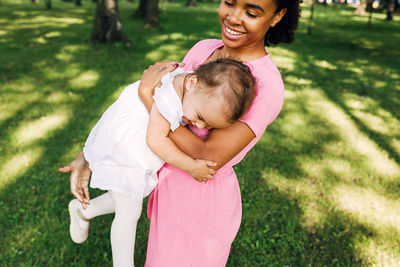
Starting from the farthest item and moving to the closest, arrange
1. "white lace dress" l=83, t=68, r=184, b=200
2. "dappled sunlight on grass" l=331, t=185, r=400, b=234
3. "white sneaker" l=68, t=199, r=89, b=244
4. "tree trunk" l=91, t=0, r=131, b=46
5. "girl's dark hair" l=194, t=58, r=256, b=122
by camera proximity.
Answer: "tree trunk" l=91, t=0, r=131, b=46 < "dappled sunlight on grass" l=331, t=185, r=400, b=234 < "white sneaker" l=68, t=199, r=89, b=244 < "white lace dress" l=83, t=68, r=184, b=200 < "girl's dark hair" l=194, t=58, r=256, b=122

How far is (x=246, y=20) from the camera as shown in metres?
1.67

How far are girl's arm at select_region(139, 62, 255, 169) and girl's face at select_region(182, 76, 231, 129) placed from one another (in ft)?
0.17

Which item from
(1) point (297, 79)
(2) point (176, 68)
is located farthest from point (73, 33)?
(2) point (176, 68)

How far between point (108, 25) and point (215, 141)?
8.42m

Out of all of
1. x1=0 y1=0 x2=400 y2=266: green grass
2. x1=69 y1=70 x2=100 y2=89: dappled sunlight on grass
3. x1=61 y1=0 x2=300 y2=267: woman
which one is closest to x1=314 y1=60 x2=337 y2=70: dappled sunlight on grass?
x1=0 y1=0 x2=400 y2=266: green grass

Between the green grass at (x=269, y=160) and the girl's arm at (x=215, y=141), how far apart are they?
174 centimetres

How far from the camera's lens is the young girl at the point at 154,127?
1561mm

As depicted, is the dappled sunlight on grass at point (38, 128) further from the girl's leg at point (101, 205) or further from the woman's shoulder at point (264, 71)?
the woman's shoulder at point (264, 71)

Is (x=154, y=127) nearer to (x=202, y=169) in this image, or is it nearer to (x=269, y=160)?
(x=202, y=169)

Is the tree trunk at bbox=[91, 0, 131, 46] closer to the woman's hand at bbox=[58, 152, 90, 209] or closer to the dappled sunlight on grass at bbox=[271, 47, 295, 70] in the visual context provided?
the dappled sunlight on grass at bbox=[271, 47, 295, 70]

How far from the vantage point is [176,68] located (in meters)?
1.81

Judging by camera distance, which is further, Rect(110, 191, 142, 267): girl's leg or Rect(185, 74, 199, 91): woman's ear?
Rect(110, 191, 142, 267): girl's leg

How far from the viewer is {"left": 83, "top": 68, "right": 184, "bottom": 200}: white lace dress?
1653 mm

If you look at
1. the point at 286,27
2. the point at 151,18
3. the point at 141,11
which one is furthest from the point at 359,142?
the point at 141,11
